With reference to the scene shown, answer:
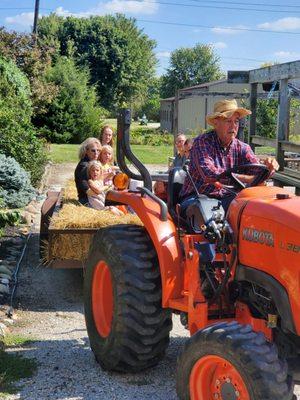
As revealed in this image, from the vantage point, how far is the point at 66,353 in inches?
178

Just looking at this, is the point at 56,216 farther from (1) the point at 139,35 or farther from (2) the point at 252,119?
(1) the point at 139,35

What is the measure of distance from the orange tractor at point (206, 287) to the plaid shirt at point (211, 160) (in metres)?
0.14

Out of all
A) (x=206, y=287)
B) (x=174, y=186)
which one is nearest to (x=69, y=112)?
(x=174, y=186)

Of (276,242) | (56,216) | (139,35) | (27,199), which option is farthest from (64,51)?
(276,242)

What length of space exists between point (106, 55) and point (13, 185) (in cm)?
3793

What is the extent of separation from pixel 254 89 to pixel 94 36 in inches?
1607

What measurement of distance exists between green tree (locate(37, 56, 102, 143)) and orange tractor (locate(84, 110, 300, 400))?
21.7 m

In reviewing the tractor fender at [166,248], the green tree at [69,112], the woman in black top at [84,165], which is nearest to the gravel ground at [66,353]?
the tractor fender at [166,248]

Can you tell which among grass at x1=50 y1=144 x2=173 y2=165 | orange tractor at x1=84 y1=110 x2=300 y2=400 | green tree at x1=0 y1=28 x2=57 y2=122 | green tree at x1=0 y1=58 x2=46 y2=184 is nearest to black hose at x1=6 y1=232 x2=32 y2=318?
orange tractor at x1=84 y1=110 x2=300 y2=400

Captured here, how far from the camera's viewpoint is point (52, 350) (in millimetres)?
4566

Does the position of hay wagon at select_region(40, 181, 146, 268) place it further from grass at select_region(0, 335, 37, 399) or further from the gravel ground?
grass at select_region(0, 335, 37, 399)

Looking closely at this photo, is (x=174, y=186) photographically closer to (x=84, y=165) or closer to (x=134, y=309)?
(x=134, y=309)

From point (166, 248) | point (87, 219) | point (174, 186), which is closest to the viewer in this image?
point (166, 248)

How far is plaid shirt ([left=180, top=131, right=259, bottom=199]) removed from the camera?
3932mm
